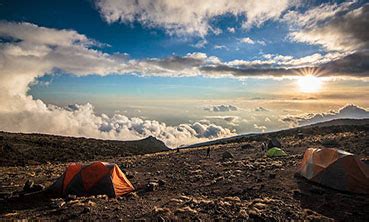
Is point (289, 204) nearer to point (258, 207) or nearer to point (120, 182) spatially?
point (258, 207)

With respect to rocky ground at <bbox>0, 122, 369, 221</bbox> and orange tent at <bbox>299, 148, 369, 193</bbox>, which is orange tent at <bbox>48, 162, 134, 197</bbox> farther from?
orange tent at <bbox>299, 148, 369, 193</bbox>

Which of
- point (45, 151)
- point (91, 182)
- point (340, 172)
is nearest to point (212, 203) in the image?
point (91, 182)

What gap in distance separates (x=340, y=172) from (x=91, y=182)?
16.2 metres

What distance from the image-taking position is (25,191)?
18.8m

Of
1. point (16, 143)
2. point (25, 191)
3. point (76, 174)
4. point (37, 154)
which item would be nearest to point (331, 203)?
point (76, 174)

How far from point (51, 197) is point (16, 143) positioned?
73.3 meters

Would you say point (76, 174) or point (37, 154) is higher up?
point (76, 174)

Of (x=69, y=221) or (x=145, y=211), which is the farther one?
(x=145, y=211)

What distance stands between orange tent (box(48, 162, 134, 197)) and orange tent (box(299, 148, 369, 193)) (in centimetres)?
1305

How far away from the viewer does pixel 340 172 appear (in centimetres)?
1873

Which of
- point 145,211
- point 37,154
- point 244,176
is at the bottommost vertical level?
point 37,154

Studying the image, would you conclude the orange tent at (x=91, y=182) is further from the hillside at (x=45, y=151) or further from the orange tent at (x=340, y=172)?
the hillside at (x=45, y=151)

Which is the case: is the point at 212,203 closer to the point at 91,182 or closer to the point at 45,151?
the point at 91,182

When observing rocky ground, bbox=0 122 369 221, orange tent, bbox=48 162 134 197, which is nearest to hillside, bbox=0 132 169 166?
orange tent, bbox=48 162 134 197
